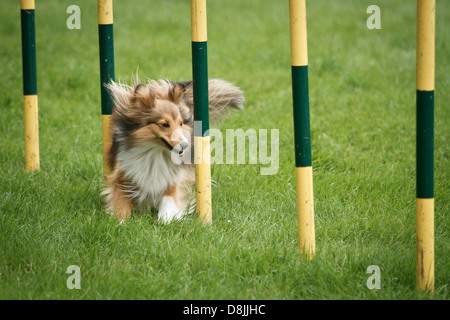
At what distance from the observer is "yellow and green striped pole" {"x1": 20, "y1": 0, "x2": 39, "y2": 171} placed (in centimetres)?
465

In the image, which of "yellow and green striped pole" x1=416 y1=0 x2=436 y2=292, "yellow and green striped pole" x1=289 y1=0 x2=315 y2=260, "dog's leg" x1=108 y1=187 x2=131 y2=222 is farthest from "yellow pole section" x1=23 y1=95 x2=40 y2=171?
"yellow and green striped pole" x1=416 y1=0 x2=436 y2=292

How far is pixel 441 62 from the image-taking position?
7816 mm

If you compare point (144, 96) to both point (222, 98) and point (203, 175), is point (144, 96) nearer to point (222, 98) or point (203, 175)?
point (203, 175)

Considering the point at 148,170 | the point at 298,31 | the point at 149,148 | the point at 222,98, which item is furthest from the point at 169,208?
the point at 298,31

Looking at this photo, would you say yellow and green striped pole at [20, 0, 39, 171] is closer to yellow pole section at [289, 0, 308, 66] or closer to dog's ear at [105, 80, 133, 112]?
dog's ear at [105, 80, 133, 112]

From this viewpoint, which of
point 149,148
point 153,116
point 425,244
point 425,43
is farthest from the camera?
point 149,148

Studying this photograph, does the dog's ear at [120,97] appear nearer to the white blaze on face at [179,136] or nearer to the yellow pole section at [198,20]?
the white blaze on face at [179,136]

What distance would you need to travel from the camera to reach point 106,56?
4027mm

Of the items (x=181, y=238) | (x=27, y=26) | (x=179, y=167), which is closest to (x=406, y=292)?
(x=181, y=238)

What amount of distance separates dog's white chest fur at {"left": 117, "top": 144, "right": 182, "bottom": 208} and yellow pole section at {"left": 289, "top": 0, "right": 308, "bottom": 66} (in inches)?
52.1

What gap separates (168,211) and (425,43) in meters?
2.07

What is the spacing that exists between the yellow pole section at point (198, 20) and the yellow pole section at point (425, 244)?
1.66 meters

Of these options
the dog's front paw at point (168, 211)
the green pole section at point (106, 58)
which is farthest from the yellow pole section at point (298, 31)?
the green pole section at point (106, 58)

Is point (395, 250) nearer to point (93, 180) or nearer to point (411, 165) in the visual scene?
point (411, 165)
